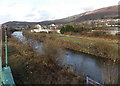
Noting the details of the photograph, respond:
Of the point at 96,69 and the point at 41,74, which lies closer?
the point at 41,74

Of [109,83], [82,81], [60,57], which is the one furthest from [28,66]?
[109,83]

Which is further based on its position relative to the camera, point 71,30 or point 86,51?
point 71,30

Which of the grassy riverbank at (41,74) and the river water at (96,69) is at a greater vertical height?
the grassy riverbank at (41,74)

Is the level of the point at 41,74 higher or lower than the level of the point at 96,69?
higher

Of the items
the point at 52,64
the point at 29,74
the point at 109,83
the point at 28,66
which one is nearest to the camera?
the point at 109,83

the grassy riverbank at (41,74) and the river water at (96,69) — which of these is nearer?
the grassy riverbank at (41,74)

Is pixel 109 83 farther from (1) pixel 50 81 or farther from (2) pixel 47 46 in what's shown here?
(2) pixel 47 46

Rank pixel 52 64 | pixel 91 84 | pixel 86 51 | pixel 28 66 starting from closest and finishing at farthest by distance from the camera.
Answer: pixel 91 84
pixel 28 66
pixel 52 64
pixel 86 51

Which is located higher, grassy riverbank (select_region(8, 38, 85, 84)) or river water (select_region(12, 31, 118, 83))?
grassy riverbank (select_region(8, 38, 85, 84))

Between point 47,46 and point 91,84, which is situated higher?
point 47,46

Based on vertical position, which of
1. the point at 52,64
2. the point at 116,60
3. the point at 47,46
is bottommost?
the point at 116,60

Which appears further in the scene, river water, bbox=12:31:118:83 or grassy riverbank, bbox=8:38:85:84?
river water, bbox=12:31:118:83
